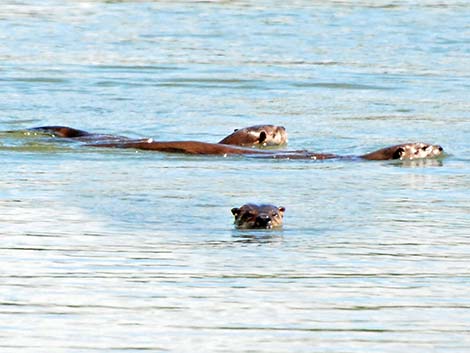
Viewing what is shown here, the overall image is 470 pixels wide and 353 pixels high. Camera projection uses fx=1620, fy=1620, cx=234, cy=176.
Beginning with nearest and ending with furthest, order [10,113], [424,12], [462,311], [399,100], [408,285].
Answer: [462,311]
[408,285]
[10,113]
[399,100]
[424,12]

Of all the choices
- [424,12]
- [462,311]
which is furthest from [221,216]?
[424,12]

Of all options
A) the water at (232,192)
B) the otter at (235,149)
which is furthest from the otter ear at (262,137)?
the water at (232,192)

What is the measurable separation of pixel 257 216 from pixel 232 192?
5.76 feet

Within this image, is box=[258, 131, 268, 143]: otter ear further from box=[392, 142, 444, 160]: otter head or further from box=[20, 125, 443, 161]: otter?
box=[392, 142, 444, 160]: otter head

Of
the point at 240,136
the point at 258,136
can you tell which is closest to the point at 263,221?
the point at 240,136

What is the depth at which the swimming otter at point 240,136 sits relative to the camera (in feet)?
47.7

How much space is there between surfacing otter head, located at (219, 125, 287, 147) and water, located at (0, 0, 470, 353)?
1.43ft

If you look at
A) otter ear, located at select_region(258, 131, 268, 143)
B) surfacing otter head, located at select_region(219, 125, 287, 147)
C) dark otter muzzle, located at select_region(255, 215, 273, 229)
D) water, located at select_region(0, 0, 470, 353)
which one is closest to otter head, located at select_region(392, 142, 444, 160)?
water, located at select_region(0, 0, 470, 353)

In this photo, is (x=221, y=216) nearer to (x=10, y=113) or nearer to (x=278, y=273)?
(x=278, y=273)

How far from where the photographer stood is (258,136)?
1502cm

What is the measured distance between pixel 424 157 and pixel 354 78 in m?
5.54

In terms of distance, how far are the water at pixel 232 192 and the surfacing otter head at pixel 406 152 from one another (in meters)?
0.22

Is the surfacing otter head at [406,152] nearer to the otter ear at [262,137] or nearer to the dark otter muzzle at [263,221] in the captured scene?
the otter ear at [262,137]

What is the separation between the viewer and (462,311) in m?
7.87
